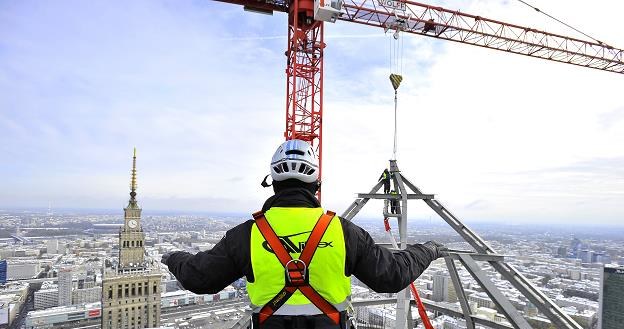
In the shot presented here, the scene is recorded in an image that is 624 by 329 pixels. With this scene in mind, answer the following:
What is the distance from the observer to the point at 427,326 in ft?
15.9

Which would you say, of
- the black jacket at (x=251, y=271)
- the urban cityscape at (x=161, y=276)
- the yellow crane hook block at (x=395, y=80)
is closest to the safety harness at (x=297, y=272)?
the black jacket at (x=251, y=271)

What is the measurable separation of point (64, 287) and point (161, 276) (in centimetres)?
1102

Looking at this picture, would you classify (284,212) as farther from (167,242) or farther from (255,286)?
(167,242)

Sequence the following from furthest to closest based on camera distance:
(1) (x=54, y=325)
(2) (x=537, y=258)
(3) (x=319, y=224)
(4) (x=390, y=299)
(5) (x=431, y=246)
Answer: (1) (x=54, y=325) < (2) (x=537, y=258) < (4) (x=390, y=299) < (5) (x=431, y=246) < (3) (x=319, y=224)

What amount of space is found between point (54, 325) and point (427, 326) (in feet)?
102

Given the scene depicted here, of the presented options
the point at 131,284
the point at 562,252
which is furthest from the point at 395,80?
the point at 131,284

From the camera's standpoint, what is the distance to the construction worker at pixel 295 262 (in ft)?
5.52

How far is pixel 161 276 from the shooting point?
2694cm

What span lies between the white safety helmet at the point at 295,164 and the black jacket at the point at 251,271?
9cm

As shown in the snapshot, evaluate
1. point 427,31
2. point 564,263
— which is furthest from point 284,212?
point 427,31

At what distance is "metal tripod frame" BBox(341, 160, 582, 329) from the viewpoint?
371 cm

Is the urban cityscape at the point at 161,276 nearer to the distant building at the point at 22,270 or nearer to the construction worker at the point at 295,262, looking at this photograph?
the distant building at the point at 22,270

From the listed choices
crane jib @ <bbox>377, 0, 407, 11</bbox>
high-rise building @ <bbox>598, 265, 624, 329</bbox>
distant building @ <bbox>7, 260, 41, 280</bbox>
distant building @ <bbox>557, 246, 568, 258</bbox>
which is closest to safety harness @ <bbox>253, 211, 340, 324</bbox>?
Answer: high-rise building @ <bbox>598, 265, 624, 329</bbox>

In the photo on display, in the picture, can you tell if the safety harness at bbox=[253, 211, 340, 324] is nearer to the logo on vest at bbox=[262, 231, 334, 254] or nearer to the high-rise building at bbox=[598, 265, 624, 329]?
the logo on vest at bbox=[262, 231, 334, 254]
